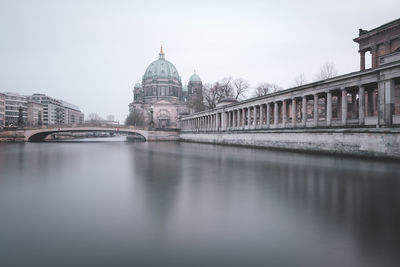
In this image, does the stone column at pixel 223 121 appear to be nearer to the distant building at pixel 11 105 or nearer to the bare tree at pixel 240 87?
the bare tree at pixel 240 87

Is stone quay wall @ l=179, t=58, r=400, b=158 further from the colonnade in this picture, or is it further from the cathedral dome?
the cathedral dome

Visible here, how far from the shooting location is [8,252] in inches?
172

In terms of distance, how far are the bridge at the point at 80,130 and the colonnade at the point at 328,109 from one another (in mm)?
12706

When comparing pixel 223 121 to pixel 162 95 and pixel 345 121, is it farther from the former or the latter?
pixel 162 95

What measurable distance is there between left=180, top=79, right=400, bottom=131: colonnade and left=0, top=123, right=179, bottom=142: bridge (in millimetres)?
12706

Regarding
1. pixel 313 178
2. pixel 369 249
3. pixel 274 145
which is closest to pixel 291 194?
pixel 313 178

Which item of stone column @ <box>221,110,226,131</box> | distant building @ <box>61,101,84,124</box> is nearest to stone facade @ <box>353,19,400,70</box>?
stone column @ <box>221,110,226,131</box>

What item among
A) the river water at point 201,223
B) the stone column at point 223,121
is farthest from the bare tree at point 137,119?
the river water at point 201,223

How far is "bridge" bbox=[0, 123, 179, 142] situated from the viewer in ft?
192

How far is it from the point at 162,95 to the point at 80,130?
222 ft

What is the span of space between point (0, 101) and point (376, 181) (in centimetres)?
11745

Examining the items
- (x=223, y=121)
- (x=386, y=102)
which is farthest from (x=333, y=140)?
(x=223, y=121)

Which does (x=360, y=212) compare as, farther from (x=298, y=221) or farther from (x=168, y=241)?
(x=168, y=241)

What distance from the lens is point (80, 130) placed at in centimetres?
6238
